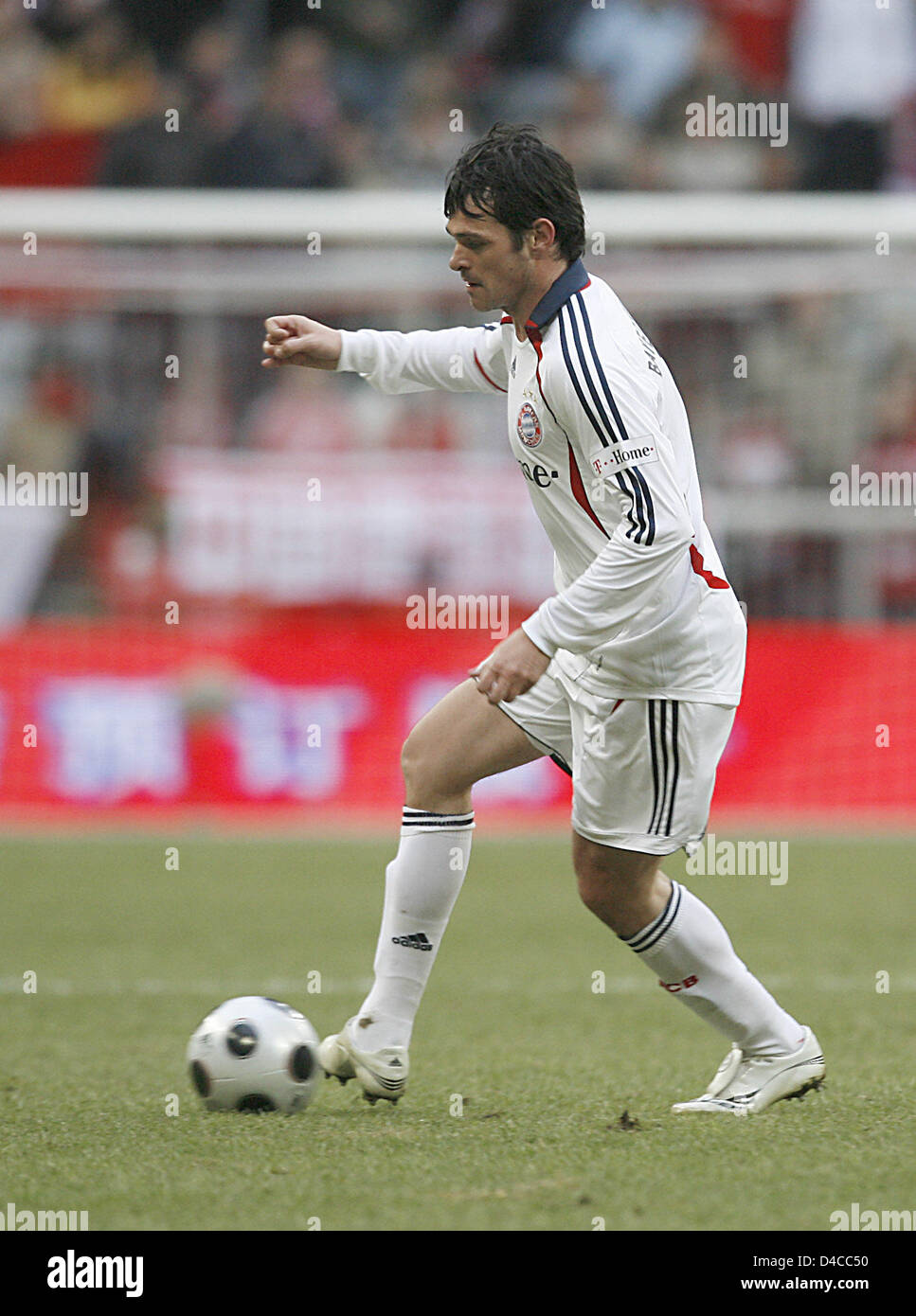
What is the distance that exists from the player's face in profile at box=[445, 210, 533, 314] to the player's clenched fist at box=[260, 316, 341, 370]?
0.56m

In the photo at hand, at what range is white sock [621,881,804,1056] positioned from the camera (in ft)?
15.0

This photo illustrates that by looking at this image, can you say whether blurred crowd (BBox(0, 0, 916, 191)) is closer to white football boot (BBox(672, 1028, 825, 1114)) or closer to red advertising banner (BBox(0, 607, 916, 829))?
red advertising banner (BBox(0, 607, 916, 829))

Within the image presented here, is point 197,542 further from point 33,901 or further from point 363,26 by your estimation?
point 363,26

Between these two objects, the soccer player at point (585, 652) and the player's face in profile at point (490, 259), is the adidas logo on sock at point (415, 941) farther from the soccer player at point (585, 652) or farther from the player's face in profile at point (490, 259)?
the player's face in profile at point (490, 259)

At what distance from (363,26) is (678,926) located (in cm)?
1427

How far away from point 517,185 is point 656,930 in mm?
1700

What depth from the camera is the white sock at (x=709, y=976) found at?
456cm
